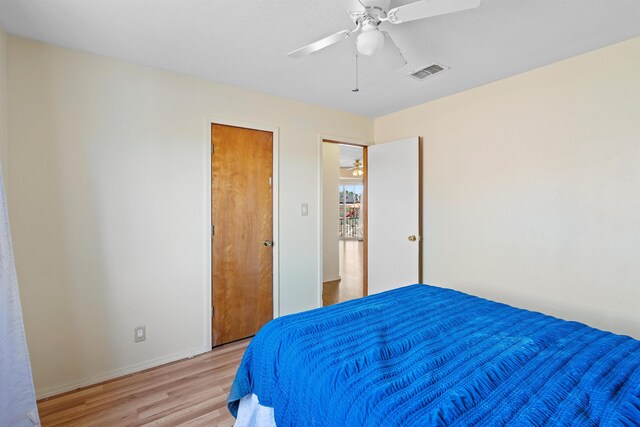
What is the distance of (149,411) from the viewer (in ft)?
6.09

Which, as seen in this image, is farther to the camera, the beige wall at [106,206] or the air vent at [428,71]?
the air vent at [428,71]

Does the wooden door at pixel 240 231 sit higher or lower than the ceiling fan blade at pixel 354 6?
lower

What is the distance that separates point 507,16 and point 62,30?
2.66m

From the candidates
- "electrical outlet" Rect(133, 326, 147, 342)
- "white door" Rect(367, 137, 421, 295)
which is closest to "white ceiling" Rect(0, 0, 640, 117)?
"white door" Rect(367, 137, 421, 295)

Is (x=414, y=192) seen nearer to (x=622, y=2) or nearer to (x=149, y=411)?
(x=622, y=2)

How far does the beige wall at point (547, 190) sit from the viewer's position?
6.56 ft

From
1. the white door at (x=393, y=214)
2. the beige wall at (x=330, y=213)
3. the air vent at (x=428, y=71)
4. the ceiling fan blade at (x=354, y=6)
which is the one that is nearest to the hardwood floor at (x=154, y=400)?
the white door at (x=393, y=214)

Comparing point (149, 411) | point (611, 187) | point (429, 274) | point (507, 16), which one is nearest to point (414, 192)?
point (429, 274)

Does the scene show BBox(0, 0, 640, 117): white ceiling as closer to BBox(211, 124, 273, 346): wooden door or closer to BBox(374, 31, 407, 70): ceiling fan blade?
BBox(374, 31, 407, 70): ceiling fan blade

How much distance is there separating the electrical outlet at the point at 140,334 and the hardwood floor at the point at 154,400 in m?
0.25

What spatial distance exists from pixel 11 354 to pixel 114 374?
2.77 ft

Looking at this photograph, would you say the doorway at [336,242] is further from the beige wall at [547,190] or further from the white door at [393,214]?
the beige wall at [547,190]

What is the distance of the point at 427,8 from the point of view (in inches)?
50.7

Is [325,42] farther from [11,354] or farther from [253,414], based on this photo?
[11,354]
